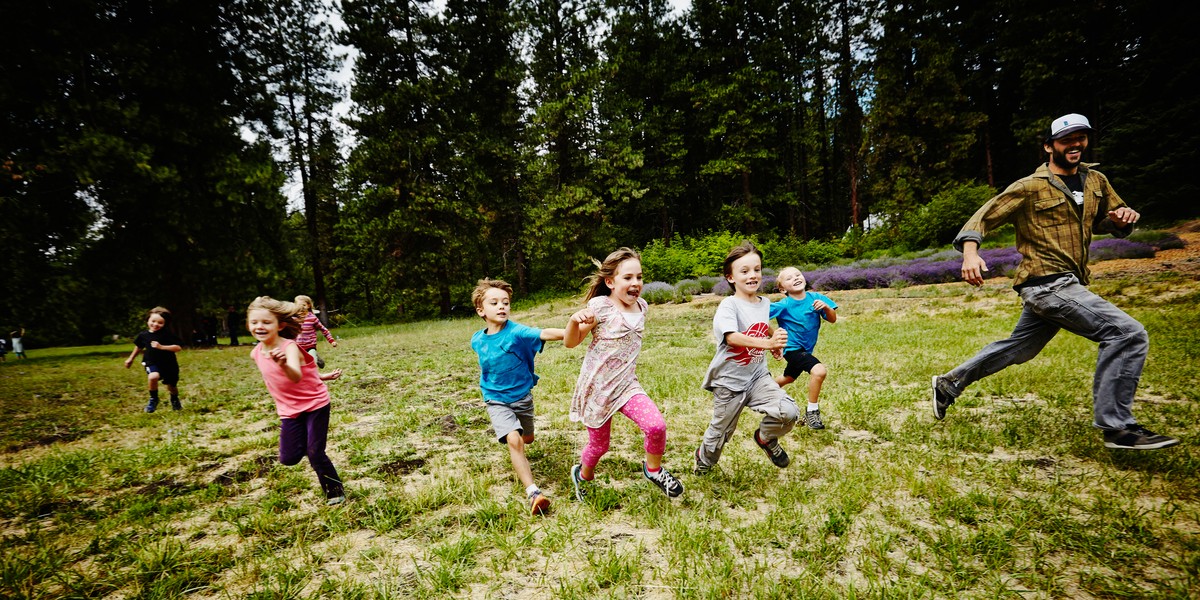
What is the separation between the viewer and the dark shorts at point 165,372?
7823 mm

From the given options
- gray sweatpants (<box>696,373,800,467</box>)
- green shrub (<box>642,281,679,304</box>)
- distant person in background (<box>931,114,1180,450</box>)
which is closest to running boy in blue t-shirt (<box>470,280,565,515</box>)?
gray sweatpants (<box>696,373,800,467</box>)

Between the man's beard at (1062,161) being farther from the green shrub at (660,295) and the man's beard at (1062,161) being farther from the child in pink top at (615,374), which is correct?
A: the green shrub at (660,295)

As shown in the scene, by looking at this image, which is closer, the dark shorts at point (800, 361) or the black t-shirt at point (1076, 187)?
the black t-shirt at point (1076, 187)

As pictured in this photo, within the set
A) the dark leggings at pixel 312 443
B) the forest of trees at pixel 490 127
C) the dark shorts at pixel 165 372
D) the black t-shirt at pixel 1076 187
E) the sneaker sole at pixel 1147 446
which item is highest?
the forest of trees at pixel 490 127

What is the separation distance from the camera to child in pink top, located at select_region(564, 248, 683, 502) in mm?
3428

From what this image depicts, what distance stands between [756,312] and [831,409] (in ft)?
8.25

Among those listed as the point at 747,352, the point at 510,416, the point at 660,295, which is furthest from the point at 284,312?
the point at 660,295

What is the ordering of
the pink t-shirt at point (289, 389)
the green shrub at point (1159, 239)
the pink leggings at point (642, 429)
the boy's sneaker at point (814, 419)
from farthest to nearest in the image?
1. the green shrub at point (1159, 239)
2. the boy's sneaker at point (814, 419)
3. the pink t-shirt at point (289, 389)
4. the pink leggings at point (642, 429)

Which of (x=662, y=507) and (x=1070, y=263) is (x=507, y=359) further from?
(x=1070, y=263)

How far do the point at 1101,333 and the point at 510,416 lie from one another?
480 cm

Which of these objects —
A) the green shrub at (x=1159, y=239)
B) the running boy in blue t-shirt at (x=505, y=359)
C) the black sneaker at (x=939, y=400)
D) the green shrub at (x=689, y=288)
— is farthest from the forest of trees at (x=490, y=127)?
the black sneaker at (x=939, y=400)

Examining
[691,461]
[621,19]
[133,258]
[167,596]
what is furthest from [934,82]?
[133,258]

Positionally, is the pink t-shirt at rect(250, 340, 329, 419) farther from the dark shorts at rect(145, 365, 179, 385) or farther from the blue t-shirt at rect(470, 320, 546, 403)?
the dark shorts at rect(145, 365, 179, 385)

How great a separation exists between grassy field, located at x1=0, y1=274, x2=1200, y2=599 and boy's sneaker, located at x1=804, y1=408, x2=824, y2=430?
0.50ft
